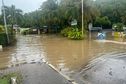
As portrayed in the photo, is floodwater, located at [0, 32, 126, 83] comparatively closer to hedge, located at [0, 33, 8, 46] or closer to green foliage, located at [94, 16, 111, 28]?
hedge, located at [0, 33, 8, 46]

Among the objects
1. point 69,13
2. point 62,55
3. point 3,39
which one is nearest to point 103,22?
point 69,13

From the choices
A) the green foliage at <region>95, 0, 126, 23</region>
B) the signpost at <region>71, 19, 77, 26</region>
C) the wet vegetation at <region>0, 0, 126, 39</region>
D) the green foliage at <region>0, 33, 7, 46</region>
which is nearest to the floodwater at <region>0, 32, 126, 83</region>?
the green foliage at <region>0, 33, 7, 46</region>

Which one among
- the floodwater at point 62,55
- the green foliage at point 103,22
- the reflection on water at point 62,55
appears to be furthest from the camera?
the green foliage at point 103,22

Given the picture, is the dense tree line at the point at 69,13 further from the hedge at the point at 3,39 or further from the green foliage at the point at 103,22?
the hedge at the point at 3,39

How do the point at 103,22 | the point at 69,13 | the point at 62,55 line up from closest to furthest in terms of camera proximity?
the point at 62,55 → the point at 69,13 → the point at 103,22

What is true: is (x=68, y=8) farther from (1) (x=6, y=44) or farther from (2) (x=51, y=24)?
(1) (x=6, y=44)

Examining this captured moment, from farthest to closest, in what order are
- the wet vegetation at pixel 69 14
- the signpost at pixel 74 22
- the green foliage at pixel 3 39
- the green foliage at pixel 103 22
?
the green foliage at pixel 103 22 → the signpost at pixel 74 22 → the wet vegetation at pixel 69 14 → the green foliage at pixel 3 39

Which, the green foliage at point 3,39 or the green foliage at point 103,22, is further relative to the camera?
the green foliage at point 103,22

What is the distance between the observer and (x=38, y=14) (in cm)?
5450

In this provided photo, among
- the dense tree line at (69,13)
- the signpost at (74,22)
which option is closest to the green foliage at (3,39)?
the dense tree line at (69,13)

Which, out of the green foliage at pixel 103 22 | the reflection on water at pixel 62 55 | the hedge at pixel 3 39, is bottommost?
the reflection on water at pixel 62 55

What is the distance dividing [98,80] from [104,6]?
53.5 meters

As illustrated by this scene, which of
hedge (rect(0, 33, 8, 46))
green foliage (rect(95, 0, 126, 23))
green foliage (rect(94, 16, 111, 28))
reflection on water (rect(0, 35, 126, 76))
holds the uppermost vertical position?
green foliage (rect(95, 0, 126, 23))

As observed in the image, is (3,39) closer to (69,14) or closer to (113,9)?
(69,14)
